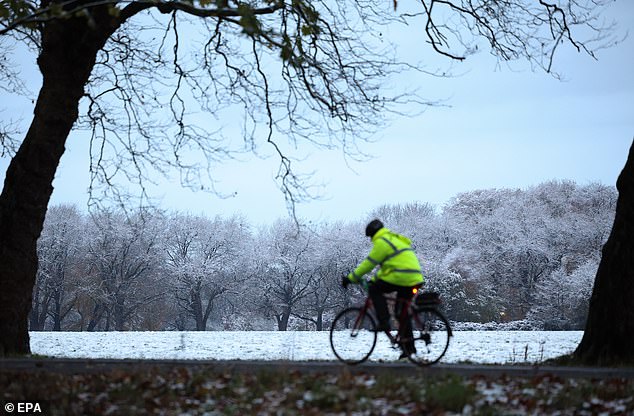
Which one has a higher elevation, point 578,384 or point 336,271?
point 336,271

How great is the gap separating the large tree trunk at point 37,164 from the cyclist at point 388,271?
7.22m

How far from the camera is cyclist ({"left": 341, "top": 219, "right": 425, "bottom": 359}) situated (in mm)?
10047

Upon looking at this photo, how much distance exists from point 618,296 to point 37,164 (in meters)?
10.7

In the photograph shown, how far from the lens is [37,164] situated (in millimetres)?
14555

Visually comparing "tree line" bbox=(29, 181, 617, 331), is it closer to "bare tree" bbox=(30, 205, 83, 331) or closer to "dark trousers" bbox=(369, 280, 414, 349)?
"bare tree" bbox=(30, 205, 83, 331)

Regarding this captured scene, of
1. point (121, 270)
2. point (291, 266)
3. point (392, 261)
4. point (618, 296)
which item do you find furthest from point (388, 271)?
point (291, 266)

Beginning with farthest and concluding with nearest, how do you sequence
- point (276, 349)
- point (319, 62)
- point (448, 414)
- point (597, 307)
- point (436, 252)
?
point (436, 252) → point (276, 349) → point (319, 62) → point (597, 307) → point (448, 414)

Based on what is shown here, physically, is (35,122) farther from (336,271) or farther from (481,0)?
(336,271)

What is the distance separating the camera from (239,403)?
8070 mm

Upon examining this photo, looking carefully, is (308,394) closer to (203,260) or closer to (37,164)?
(37,164)

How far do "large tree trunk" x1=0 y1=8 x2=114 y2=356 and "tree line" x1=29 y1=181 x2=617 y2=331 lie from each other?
37258 millimetres

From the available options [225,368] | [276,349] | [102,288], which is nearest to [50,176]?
[225,368]

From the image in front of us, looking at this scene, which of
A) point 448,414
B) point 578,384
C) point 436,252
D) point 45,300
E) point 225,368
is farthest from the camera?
point 436,252

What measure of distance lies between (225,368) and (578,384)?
4382 mm
